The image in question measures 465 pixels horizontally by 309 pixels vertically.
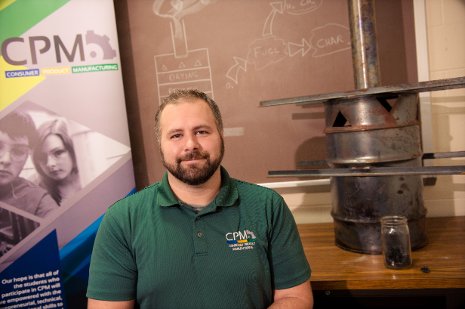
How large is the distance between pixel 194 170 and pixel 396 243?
35.2 inches

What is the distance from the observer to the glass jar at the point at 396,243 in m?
1.52

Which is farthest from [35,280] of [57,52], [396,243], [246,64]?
[396,243]

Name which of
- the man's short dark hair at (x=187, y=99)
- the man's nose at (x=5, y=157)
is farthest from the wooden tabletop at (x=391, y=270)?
the man's nose at (x=5, y=157)

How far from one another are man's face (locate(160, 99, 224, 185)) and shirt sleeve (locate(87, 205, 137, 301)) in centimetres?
26

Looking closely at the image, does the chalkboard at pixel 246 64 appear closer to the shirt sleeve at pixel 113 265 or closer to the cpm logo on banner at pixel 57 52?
the cpm logo on banner at pixel 57 52

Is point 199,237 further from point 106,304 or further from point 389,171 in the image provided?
point 389,171

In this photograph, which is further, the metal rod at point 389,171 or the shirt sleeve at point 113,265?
the metal rod at point 389,171

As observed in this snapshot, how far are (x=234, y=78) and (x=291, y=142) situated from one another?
1.71ft

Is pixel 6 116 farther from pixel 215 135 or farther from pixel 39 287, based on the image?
pixel 215 135

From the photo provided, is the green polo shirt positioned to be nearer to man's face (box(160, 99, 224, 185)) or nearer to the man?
the man

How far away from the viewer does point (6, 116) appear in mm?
1966

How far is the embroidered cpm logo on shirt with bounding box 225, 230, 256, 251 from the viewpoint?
4.11 feet

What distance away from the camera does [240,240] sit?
126 cm

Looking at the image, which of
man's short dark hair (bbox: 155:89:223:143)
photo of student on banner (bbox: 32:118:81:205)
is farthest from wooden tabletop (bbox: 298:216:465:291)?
photo of student on banner (bbox: 32:118:81:205)
